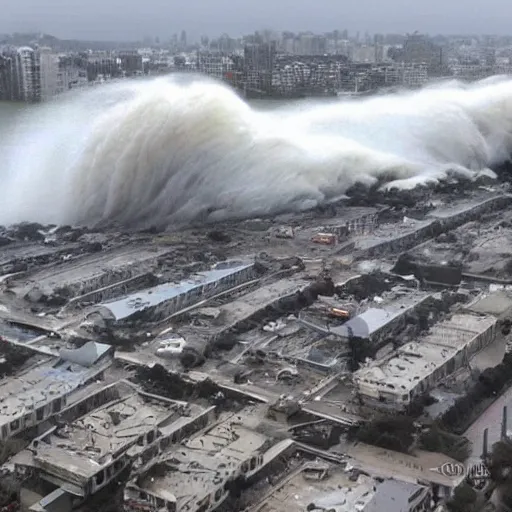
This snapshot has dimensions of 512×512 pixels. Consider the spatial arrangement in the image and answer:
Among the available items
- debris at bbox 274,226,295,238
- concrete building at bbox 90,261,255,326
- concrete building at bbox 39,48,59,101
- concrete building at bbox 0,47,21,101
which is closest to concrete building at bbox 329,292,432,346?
concrete building at bbox 90,261,255,326

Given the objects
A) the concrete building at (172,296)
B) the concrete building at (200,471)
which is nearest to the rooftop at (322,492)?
the concrete building at (200,471)

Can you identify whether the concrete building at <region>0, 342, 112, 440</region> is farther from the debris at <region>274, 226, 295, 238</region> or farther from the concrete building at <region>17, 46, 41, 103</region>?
the concrete building at <region>17, 46, 41, 103</region>

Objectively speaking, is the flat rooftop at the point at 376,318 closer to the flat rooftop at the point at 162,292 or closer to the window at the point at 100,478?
the flat rooftop at the point at 162,292

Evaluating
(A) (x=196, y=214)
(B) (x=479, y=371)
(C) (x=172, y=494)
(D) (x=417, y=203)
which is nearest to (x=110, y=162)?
(A) (x=196, y=214)

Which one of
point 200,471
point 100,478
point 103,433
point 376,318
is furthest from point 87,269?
point 200,471

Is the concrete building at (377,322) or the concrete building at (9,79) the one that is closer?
the concrete building at (377,322)

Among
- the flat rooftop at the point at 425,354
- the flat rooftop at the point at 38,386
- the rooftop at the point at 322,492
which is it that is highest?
the flat rooftop at the point at 425,354

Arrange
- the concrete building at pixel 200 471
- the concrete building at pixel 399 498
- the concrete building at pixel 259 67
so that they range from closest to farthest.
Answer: the concrete building at pixel 399 498, the concrete building at pixel 200 471, the concrete building at pixel 259 67

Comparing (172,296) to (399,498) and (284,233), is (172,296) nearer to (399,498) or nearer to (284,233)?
(284,233)
